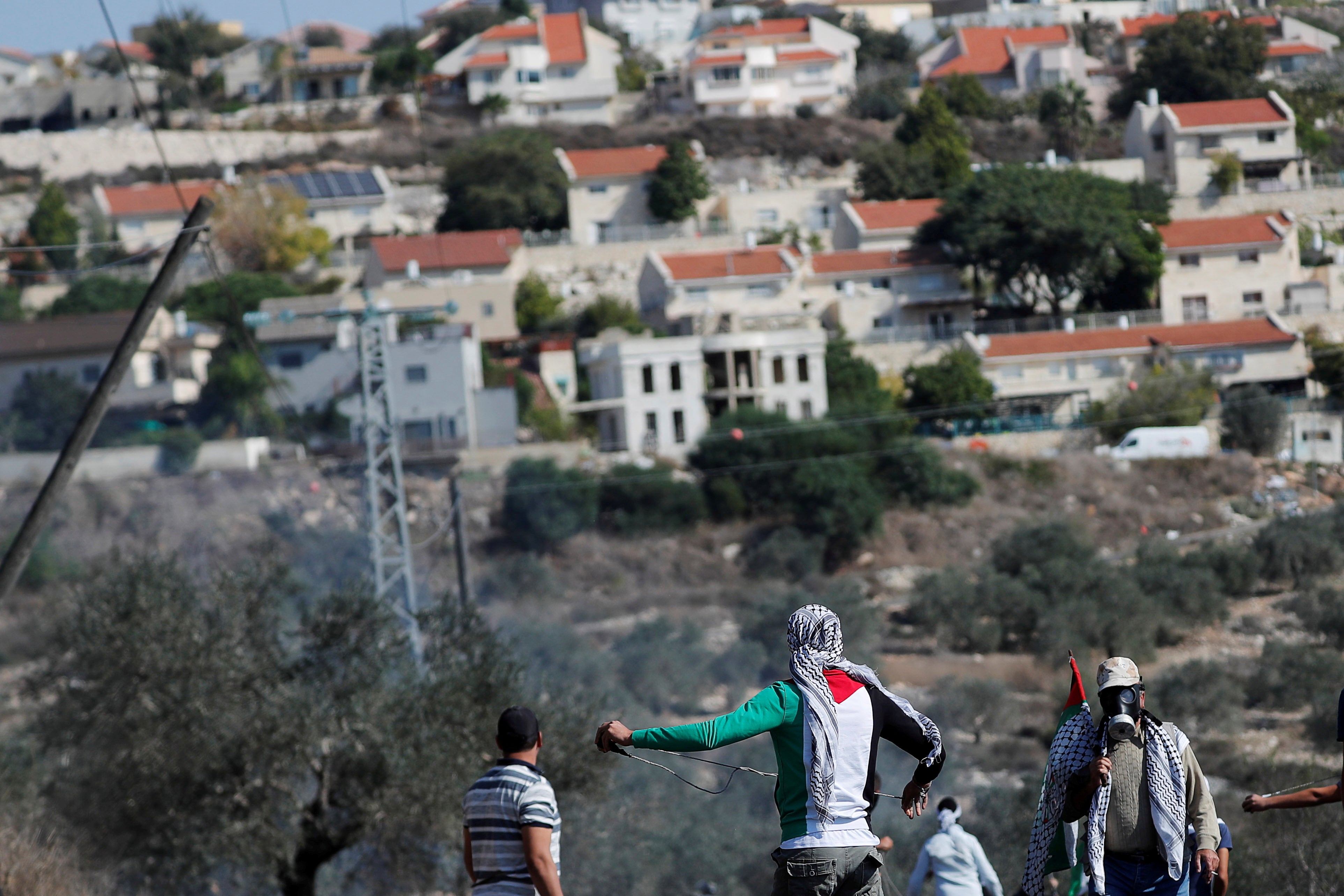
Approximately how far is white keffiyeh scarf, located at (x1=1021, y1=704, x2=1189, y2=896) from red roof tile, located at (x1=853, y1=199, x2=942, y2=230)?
6364cm

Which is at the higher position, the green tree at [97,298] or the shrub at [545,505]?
the green tree at [97,298]

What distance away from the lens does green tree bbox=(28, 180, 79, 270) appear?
236ft

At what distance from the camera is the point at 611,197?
74.4 meters

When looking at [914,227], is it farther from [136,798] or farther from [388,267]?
[136,798]

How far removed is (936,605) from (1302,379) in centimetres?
2414

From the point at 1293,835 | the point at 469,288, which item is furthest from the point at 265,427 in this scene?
the point at 1293,835

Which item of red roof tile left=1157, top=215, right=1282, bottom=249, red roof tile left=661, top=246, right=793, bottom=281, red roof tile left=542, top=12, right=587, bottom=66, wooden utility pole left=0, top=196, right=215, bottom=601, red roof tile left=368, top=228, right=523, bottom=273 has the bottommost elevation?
red roof tile left=1157, top=215, right=1282, bottom=249

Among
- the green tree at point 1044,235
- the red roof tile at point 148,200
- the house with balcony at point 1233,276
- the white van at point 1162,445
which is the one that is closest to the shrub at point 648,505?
the white van at point 1162,445

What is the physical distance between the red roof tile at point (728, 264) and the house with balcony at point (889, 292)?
141cm

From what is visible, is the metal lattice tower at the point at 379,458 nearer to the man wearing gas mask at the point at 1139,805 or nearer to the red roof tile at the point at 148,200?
the man wearing gas mask at the point at 1139,805

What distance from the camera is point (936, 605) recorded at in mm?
44656

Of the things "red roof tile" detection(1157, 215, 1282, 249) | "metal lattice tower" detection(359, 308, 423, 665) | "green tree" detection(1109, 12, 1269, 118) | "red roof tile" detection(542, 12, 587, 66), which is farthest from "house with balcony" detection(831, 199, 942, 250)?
"metal lattice tower" detection(359, 308, 423, 665)

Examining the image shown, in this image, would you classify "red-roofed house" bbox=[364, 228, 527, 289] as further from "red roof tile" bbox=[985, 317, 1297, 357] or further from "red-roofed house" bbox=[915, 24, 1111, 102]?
"red-roofed house" bbox=[915, 24, 1111, 102]

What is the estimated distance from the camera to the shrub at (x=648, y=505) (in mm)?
52500
